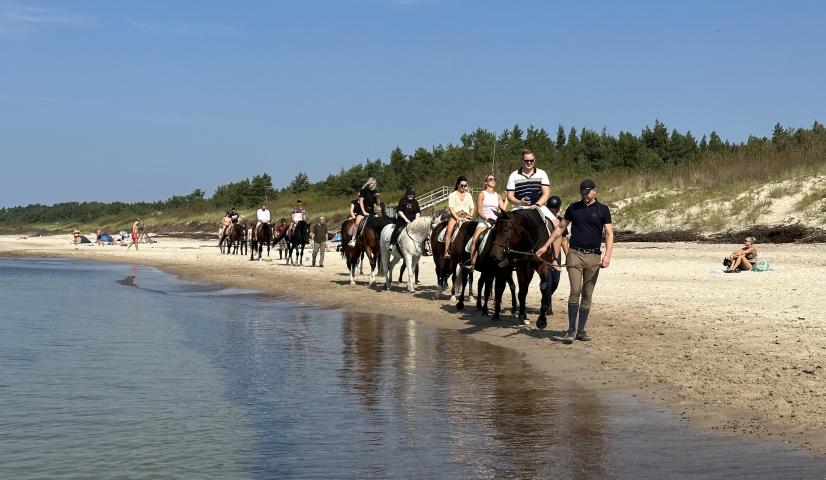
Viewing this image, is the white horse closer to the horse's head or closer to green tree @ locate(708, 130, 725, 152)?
the horse's head

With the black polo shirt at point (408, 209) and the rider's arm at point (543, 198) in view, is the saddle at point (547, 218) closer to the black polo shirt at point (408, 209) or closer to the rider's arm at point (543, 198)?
the rider's arm at point (543, 198)

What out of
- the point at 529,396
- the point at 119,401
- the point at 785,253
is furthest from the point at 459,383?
the point at 785,253

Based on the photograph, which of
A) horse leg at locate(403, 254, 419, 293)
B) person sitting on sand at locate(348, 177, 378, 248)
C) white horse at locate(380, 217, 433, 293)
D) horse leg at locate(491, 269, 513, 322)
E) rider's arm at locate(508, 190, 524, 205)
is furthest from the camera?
person sitting on sand at locate(348, 177, 378, 248)

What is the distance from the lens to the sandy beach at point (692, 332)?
873cm

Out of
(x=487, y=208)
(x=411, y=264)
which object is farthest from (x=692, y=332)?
(x=411, y=264)

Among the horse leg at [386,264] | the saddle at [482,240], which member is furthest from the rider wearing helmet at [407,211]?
the saddle at [482,240]

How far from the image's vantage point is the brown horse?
1700 centimetres

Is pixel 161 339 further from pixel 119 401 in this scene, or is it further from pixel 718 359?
pixel 718 359

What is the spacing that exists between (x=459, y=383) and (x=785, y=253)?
19.0 meters

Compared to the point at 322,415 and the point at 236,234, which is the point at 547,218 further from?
the point at 236,234

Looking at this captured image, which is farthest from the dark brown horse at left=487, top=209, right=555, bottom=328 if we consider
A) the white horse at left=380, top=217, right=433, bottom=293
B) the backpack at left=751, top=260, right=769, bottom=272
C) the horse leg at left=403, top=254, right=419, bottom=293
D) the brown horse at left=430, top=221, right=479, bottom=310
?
the backpack at left=751, top=260, right=769, bottom=272

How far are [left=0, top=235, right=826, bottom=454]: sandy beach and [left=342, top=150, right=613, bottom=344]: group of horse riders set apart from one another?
31.4 inches

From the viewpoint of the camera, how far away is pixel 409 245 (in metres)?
20.1

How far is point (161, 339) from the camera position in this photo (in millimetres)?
14586
